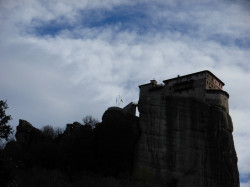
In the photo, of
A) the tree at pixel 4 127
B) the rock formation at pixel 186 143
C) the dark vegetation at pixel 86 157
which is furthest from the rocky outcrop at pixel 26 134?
the tree at pixel 4 127

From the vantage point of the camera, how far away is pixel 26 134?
5541 centimetres

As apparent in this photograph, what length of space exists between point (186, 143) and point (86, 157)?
12.5 m

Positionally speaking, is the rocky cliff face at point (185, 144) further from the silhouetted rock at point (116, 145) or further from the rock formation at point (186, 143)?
the silhouetted rock at point (116, 145)

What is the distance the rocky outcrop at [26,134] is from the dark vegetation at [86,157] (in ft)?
5.34

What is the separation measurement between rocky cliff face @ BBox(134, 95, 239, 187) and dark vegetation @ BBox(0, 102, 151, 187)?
5.38ft

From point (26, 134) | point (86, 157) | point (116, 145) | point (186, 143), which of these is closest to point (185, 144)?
point (186, 143)

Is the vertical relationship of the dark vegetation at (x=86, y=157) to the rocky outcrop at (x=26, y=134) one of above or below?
below

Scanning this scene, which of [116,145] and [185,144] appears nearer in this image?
[116,145]

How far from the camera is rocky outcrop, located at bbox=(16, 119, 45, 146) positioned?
54.9 meters

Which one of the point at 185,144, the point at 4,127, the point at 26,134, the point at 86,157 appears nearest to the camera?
the point at 4,127

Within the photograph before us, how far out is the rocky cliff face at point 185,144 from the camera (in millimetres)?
47906

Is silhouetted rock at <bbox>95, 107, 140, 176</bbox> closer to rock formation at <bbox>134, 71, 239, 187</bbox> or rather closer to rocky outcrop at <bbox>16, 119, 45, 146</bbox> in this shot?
rock formation at <bbox>134, 71, 239, 187</bbox>

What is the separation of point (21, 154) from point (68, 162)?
668 cm

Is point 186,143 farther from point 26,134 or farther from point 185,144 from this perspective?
point 26,134
